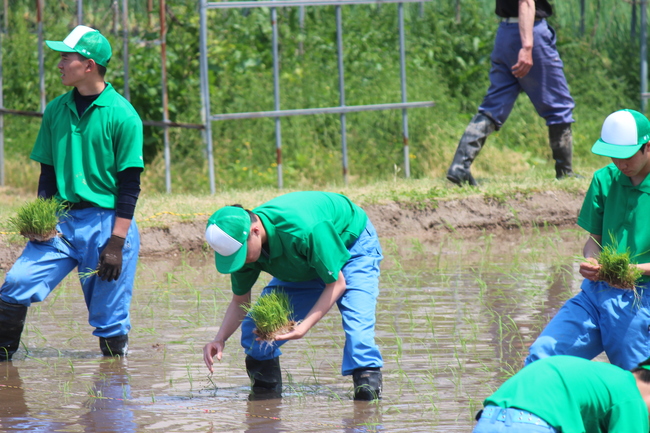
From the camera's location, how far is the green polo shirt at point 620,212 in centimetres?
409

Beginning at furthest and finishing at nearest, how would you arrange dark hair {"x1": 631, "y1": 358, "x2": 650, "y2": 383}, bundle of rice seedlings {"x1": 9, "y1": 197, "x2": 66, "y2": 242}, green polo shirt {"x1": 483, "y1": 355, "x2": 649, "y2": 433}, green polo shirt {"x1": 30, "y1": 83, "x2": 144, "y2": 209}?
green polo shirt {"x1": 30, "y1": 83, "x2": 144, "y2": 209}
bundle of rice seedlings {"x1": 9, "y1": 197, "x2": 66, "y2": 242}
dark hair {"x1": 631, "y1": 358, "x2": 650, "y2": 383}
green polo shirt {"x1": 483, "y1": 355, "x2": 649, "y2": 433}

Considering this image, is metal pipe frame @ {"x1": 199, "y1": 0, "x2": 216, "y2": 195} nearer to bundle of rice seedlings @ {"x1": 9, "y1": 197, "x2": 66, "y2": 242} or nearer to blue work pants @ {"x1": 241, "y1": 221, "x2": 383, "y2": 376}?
bundle of rice seedlings @ {"x1": 9, "y1": 197, "x2": 66, "y2": 242}

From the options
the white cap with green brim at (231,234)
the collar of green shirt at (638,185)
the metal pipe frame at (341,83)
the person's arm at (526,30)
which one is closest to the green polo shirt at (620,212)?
the collar of green shirt at (638,185)

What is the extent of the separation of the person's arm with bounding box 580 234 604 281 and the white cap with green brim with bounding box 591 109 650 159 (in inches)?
17.3

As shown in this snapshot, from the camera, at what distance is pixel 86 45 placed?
5254mm

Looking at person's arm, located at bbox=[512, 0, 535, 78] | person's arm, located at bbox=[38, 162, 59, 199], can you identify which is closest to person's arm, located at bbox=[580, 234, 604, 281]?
person's arm, located at bbox=[38, 162, 59, 199]

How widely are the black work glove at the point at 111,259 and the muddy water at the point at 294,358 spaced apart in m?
0.52

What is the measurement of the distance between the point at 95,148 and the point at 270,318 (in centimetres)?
154

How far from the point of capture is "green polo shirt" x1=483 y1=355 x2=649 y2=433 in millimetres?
3051

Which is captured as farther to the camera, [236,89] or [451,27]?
[451,27]

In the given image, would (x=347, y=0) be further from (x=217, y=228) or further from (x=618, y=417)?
(x=618, y=417)

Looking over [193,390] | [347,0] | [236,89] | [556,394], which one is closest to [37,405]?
[193,390]

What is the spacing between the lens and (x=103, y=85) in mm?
5395

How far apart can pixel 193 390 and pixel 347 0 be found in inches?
212
